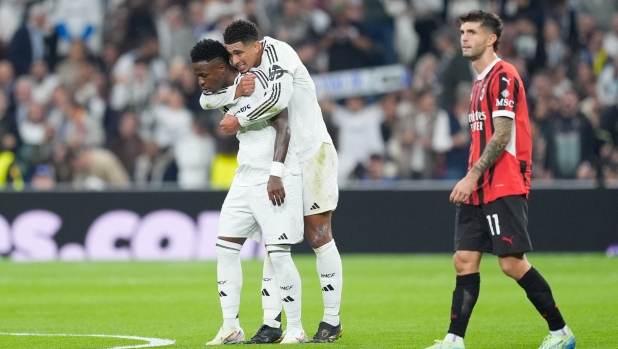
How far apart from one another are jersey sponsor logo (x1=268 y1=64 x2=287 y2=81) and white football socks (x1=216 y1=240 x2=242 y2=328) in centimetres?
120

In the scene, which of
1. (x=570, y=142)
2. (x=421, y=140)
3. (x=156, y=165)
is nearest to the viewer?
(x=570, y=142)

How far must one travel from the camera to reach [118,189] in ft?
54.6

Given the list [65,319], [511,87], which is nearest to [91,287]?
[65,319]

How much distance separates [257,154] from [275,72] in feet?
1.95

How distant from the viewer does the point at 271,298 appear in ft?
25.6

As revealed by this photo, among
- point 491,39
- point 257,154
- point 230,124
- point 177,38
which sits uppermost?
point 177,38

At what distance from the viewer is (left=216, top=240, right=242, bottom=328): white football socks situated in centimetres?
752

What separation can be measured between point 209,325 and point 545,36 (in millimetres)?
12626

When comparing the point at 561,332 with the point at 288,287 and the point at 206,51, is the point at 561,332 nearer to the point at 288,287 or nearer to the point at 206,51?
the point at 288,287

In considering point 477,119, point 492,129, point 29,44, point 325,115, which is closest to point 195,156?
point 325,115

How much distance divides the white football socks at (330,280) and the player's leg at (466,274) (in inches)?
40.7

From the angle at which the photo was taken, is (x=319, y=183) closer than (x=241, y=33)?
No

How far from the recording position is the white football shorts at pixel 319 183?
7.70 m

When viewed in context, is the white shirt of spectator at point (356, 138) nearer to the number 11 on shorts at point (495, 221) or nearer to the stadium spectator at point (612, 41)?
the stadium spectator at point (612, 41)
